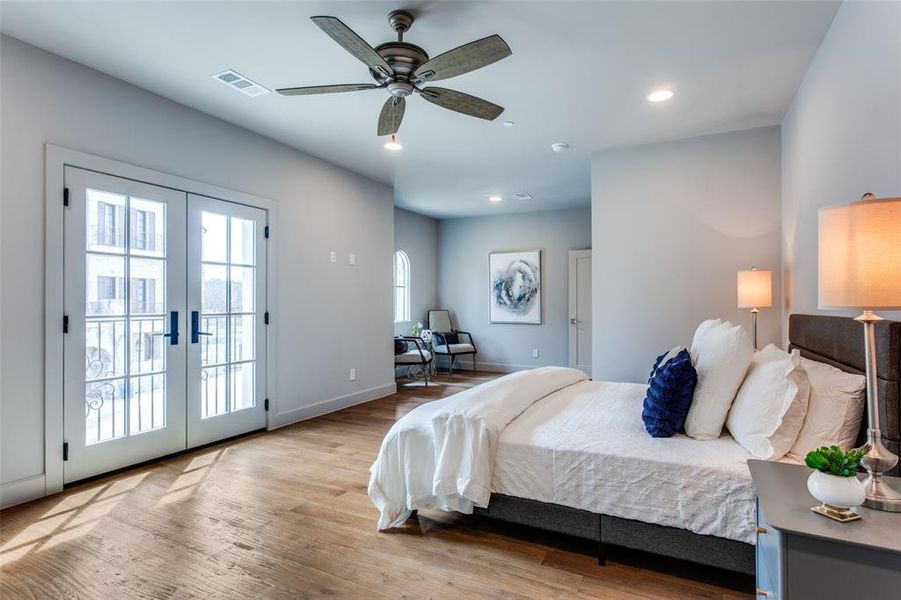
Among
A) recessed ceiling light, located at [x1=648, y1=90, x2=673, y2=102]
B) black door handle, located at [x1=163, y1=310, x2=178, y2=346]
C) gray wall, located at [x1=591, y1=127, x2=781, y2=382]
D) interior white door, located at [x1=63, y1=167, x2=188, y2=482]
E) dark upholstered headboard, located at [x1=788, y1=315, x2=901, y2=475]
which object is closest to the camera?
dark upholstered headboard, located at [x1=788, y1=315, x2=901, y2=475]

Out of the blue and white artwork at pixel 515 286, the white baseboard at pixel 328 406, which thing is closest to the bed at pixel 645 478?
the white baseboard at pixel 328 406

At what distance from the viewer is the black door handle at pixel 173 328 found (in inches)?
143

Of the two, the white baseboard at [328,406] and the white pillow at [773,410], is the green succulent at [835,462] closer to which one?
the white pillow at [773,410]

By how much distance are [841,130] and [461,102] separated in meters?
2.02

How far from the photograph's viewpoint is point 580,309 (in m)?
7.47

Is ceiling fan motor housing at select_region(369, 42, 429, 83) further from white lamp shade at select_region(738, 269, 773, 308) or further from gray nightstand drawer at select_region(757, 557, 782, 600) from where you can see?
white lamp shade at select_region(738, 269, 773, 308)

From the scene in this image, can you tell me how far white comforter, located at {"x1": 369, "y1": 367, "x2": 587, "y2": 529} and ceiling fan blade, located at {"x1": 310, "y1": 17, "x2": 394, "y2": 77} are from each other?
1.84 metres

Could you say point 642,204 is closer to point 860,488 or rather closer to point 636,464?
point 636,464

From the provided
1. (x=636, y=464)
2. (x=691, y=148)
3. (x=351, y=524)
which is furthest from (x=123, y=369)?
(x=691, y=148)

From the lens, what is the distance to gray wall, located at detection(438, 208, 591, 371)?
25.3 feet

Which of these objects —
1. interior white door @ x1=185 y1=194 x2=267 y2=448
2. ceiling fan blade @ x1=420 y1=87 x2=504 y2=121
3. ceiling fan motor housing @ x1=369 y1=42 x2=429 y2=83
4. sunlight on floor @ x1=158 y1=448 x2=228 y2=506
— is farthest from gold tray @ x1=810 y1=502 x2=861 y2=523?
interior white door @ x1=185 y1=194 x2=267 y2=448

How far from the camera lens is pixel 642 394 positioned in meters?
3.10

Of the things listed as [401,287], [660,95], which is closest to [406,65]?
[660,95]

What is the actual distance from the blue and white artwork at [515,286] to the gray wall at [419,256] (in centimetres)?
110
